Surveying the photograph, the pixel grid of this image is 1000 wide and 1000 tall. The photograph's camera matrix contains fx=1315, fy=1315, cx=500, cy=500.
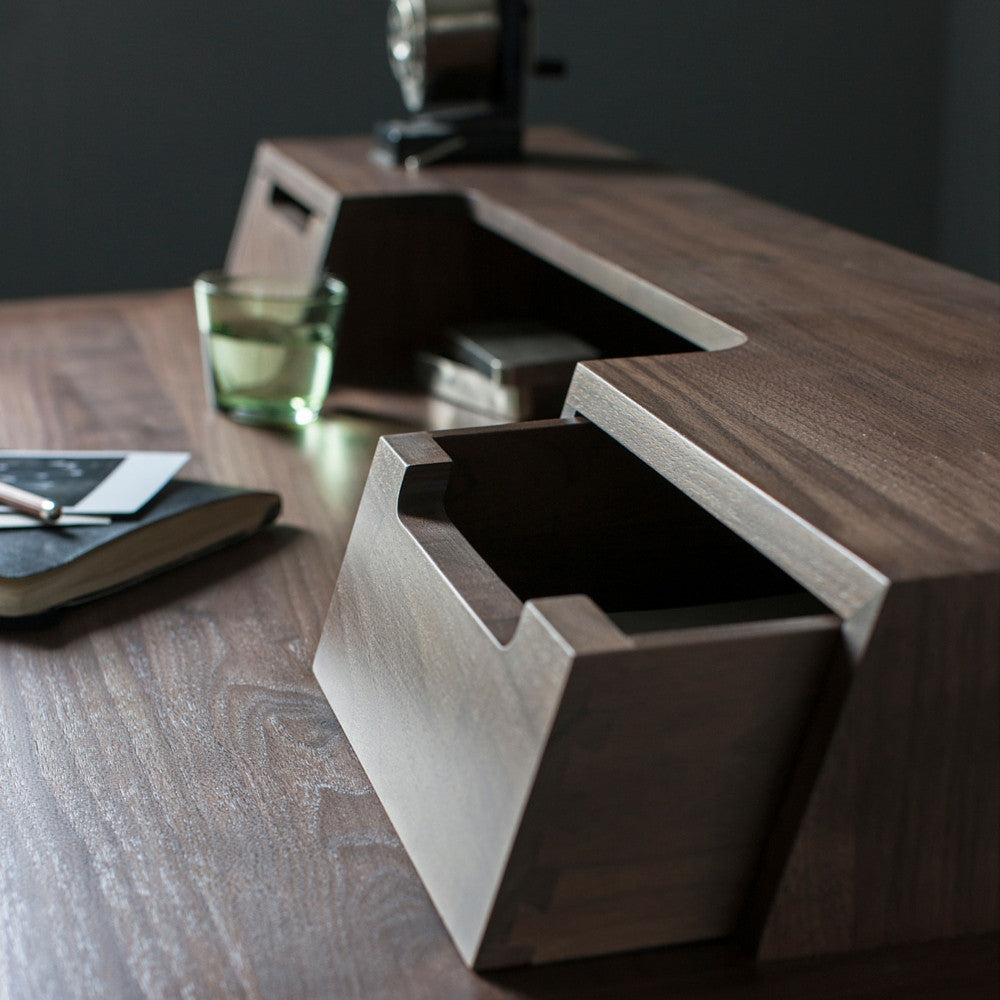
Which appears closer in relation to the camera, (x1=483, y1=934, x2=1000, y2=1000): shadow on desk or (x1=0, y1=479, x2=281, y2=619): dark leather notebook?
(x1=483, y1=934, x2=1000, y2=1000): shadow on desk

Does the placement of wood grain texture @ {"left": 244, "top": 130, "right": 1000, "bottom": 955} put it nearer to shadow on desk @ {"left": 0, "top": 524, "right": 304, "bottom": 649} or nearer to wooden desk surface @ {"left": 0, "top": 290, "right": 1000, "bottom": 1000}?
wooden desk surface @ {"left": 0, "top": 290, "right": 1000, "bottom": 1000}

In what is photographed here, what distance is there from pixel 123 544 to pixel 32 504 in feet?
0.22

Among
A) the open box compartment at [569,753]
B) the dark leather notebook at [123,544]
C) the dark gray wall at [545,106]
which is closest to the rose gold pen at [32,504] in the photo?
the dark leather notebook at [123,544]

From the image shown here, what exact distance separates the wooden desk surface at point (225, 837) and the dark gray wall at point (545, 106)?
5.28 feet

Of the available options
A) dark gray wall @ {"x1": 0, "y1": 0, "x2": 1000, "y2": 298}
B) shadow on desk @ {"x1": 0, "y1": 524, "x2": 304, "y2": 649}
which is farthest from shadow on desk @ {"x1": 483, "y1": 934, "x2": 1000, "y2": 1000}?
dark gray wall @ {"x1": 0, "y1": 0, "x2": 1000, "y2": 298}

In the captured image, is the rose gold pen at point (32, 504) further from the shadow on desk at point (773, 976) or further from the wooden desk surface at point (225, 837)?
the shadow on desk at point (773, 976)

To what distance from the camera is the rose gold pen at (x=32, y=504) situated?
829 millimetres

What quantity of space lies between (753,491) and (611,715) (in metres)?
0.12

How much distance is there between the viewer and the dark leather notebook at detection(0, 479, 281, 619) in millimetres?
765

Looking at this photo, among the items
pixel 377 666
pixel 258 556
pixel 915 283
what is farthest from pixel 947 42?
pixel 377 666

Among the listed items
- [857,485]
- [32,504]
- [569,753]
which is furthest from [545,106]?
[569,753]

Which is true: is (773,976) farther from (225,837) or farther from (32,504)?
(32,504)

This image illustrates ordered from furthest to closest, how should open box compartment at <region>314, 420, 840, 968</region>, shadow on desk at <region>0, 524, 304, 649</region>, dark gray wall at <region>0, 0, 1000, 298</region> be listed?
dark gray wall at <region>0, 0, 1000, 298</region> → shadow on desk at <region>0, 524, 304, 649</region> → open box compartment at <region>314, 420, 840, 968</region>

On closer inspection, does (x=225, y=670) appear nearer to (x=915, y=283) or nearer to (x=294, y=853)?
(x=294, y=853)
